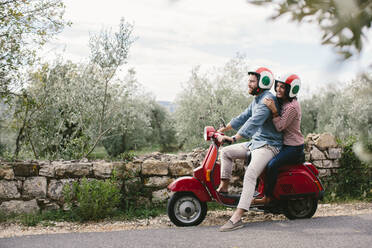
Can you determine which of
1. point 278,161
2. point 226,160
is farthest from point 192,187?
point 278,161

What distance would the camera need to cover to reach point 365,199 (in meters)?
6.55

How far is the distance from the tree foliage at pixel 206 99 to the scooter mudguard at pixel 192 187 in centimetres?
1293

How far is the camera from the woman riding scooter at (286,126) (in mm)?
4781

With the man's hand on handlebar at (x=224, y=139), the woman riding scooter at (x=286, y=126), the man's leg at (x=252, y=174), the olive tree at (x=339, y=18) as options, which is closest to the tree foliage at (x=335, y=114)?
the woman riding scooter at (x=286, y=126)

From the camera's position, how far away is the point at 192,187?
4820 millimetres

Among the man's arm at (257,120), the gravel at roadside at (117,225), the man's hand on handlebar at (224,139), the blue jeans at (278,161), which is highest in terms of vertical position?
the man's arm at (257,120)

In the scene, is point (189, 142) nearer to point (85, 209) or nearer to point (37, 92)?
point (37, 92)

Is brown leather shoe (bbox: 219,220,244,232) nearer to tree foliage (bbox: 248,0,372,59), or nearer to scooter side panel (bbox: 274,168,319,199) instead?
scooter side panel (bbox: 274,168,319,199)

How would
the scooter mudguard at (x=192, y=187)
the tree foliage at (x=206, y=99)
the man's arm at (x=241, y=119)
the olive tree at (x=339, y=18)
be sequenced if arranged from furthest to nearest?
the tree foliage at (x=206, y=99) < the man's arm at (x=241, y=119) < the scooter mudguard at (x=192, y=187) < the olive tree at (x=339, y=18)

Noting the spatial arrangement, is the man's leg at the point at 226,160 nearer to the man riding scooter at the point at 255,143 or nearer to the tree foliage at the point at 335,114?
the man riding scooter at the point at 255,143

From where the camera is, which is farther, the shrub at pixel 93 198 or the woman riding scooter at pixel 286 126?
the shrub at pixel 93 198

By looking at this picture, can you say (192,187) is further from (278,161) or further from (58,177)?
(58,177)

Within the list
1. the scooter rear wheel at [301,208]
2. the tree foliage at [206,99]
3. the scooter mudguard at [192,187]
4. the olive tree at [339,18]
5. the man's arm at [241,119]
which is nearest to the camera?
the olive tree at [339,18]

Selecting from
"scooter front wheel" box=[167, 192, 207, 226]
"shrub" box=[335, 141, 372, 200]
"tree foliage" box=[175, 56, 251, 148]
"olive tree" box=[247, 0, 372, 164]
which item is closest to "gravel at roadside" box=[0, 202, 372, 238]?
"scooter front wheel" box=[167, 192, 207, 226]
